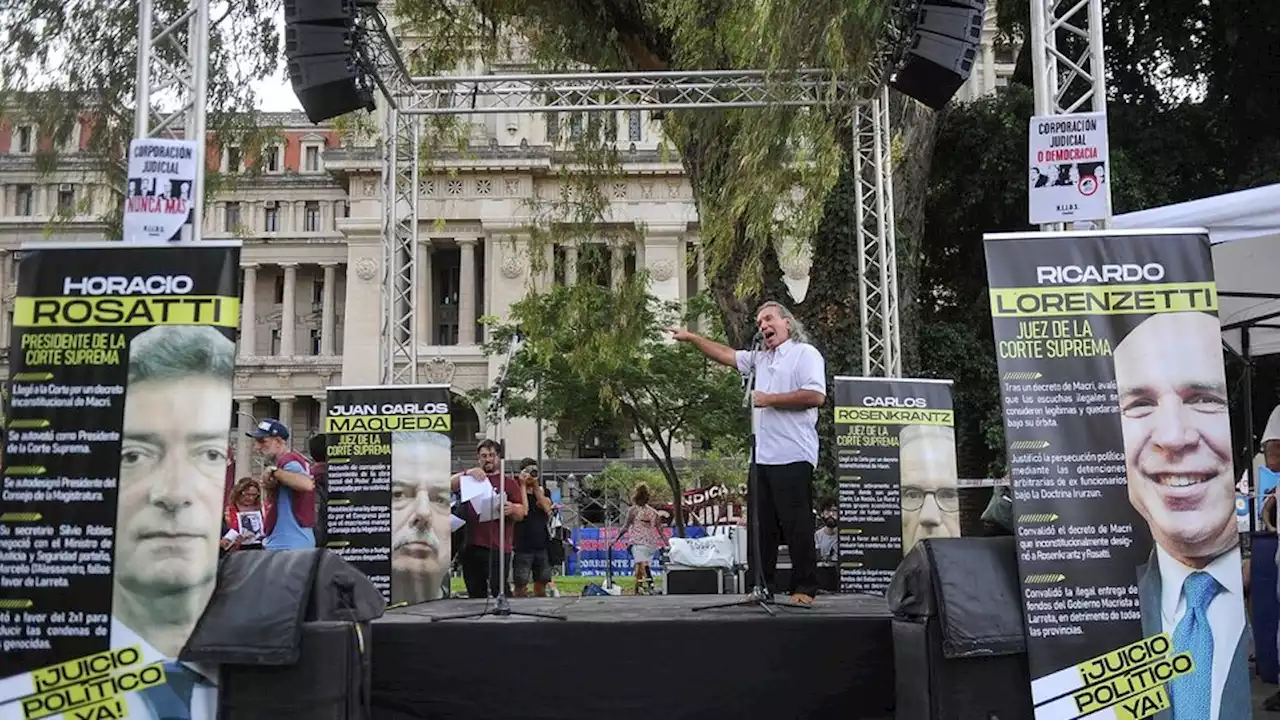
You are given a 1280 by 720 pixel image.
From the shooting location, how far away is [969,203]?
786 inches

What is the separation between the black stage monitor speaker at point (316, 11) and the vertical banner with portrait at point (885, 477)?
518cm

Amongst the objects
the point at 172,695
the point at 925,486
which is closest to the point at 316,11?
the point at 172,695

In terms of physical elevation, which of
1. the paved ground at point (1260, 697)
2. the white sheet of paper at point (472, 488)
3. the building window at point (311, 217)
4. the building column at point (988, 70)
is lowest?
the paved ground at point (1260, 697)

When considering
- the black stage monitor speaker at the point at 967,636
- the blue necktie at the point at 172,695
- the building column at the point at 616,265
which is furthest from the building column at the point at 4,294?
the black stage monitor speaker at the point at 967,636

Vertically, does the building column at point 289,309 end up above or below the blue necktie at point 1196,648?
above

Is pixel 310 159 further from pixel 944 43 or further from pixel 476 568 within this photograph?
pixel 944 43

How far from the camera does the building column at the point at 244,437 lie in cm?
6194

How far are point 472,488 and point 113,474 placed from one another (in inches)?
197

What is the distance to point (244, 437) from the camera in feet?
206

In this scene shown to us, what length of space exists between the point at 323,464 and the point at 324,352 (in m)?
62.7

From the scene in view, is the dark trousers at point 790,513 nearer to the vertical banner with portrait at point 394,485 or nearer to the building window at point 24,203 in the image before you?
the vertical banner with portrait at point 394,485

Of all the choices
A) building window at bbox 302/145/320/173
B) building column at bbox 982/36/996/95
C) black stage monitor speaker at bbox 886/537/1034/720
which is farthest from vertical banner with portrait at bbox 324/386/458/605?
building window at bbox 302/145/320/173

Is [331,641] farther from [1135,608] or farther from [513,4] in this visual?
[513,4]

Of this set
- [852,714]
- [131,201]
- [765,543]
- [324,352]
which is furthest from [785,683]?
[324,352]
